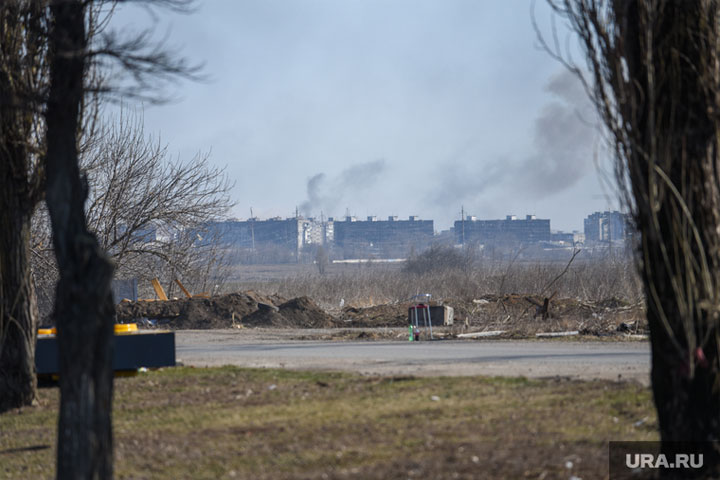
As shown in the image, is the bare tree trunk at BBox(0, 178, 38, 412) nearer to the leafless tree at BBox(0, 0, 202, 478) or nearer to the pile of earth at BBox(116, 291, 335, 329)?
the leafless tree at BBox(0, 0, 202, 478)

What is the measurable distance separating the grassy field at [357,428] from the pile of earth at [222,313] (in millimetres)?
18862

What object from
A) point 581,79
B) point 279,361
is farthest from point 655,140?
point 279,361

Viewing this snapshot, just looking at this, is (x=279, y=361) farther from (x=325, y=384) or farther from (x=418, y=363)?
(x=325, y=384)

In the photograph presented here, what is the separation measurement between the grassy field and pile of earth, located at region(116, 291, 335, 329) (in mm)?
18862

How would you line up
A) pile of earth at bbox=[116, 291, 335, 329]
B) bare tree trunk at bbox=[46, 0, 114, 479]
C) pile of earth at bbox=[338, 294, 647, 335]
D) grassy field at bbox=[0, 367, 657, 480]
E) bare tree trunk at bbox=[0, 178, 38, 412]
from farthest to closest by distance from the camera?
pile of earth at bbox=[116, 291, 335, 329] → pile of earth at bbox=[338, 294, 647, 335] → bare tree trunk at bbox=[0, 178, 38, 412] → grassy field at bbox=[0, 367, 657, 480] → bare tree trunk at bbox=[46, 0, 114, 479]

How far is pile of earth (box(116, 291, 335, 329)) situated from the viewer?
3150cm

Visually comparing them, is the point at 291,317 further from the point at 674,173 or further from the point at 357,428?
the point at 674,173

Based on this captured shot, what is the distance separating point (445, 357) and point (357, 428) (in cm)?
837

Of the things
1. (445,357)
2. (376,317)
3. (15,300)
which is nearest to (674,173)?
(15,300)

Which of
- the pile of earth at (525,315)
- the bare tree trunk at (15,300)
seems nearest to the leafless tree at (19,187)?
the bare tree trunk at (15,300)

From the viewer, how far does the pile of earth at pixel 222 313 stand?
31.5 metres

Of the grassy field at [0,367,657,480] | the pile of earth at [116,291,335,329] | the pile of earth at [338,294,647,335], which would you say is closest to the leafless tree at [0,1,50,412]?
the grassy field at [0,367,657,480]

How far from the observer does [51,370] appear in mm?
13188

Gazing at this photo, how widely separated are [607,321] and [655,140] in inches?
780
